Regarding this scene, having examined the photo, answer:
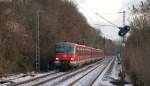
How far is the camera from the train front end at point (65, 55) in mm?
41625

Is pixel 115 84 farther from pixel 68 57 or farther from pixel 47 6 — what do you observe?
pixel 47 6

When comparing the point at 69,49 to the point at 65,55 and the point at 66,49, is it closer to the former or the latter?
the point at 66,49

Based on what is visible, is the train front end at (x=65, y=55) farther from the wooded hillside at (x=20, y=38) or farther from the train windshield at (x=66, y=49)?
the wooded hillside at (x=20, y=38)

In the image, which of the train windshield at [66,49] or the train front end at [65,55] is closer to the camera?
the train front end at [65,55]

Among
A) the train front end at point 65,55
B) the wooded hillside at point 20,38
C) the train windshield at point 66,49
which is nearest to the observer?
the wooded hillside at point 20,38

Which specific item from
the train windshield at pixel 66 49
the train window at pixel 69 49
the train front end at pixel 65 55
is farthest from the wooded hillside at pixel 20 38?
the train window at pixel 69 49

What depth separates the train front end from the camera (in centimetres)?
4162

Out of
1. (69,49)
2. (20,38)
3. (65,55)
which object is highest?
(20,38)

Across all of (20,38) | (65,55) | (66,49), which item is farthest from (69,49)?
(20,38)

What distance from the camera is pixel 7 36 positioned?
36.8 m

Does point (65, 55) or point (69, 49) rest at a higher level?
point (69, 49)

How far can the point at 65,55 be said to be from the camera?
41.9 metres

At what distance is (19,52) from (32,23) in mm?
7727

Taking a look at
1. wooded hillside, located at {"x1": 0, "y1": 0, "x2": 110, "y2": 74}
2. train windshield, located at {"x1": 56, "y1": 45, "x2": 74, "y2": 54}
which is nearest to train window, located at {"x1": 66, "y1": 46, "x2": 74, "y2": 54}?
train windshield, located at {"x1": 56, "y1": 45, "x2": 74, "y2": 54}
